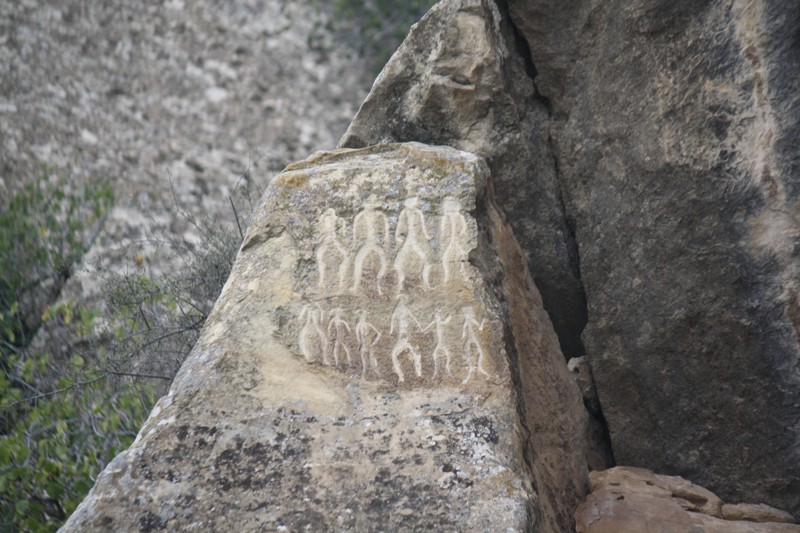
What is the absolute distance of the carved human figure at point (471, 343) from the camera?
2.53 metres

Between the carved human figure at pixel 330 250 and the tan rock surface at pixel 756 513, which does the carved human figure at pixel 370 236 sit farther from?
the tan rock surface at pixel 756 513

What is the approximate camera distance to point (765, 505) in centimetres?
288

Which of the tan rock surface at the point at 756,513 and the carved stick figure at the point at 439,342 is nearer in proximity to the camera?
the carved stick figure at the point at 439,342

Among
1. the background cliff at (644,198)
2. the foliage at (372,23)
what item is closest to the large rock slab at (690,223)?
the background cliff at (644,198)

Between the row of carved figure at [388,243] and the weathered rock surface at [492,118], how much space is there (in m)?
0.74

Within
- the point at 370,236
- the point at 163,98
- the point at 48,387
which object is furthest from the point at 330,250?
the point at 163,98

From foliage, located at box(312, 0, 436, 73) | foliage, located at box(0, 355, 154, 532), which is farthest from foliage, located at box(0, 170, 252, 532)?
foliage, located at box(312, 0, 436, 73)

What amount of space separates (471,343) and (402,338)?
216 millimetres

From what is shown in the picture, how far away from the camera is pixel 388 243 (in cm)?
280

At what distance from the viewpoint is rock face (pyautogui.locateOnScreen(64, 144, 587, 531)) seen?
7.08 ft

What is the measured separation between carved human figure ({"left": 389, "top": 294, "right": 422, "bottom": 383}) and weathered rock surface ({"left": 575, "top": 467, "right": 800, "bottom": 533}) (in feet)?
2.63

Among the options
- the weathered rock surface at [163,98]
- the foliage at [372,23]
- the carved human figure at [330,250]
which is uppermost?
the foliage at [372,23]

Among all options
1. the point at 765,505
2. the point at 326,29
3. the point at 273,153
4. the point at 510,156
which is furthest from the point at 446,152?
the point at 326,29

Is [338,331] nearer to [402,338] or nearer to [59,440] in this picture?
[402,338]
